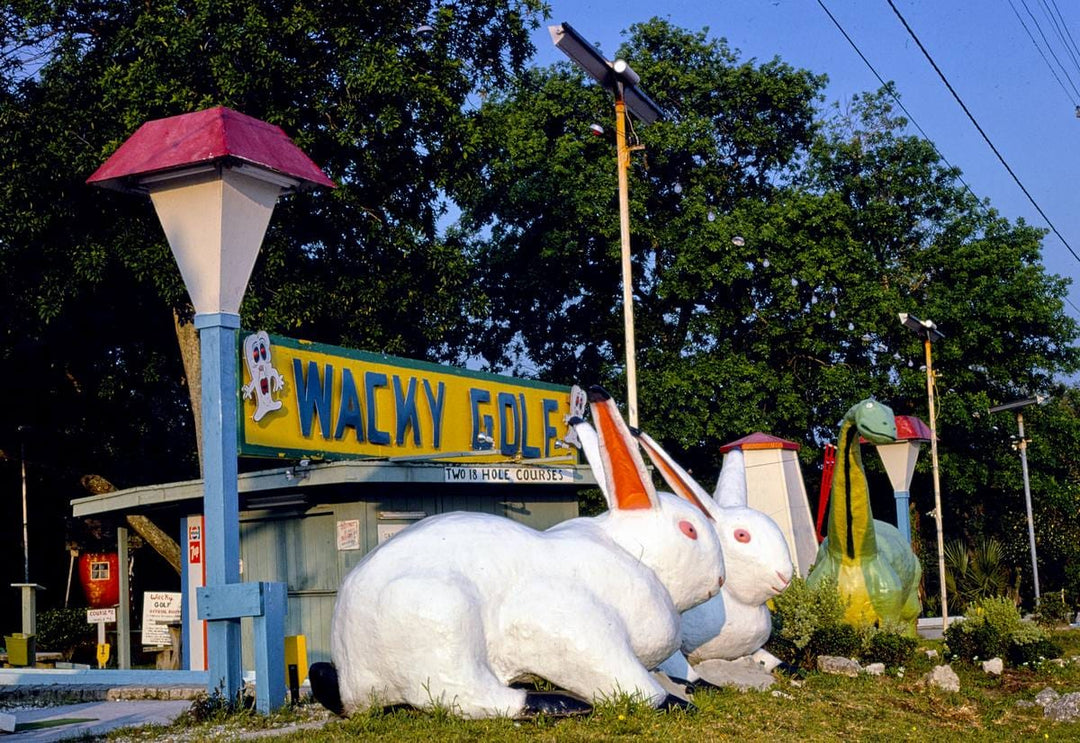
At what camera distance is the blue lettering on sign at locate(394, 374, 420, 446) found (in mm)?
15352

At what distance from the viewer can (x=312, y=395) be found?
13922mm

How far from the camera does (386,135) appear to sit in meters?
19.7

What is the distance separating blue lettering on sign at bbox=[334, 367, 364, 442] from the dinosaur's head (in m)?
5.77

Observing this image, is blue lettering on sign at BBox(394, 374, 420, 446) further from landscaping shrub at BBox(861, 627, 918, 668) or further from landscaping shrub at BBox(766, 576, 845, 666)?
landscaping shrub at BBox(861, 627, 918, 668)

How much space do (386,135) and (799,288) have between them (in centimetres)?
1165

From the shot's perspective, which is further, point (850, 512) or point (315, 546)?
point (315, 546)

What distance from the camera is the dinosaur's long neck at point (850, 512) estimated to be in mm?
12664

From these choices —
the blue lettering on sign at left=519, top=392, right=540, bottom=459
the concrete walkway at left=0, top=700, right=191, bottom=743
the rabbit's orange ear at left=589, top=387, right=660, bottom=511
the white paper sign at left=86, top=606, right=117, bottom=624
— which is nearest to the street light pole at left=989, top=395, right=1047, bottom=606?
the blue lettering on sign at left=519, top=392, right=540, bottom=459

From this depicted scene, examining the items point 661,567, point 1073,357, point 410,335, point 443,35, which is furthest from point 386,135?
point 1073,357

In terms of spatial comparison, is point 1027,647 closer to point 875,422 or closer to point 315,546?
point 875,422

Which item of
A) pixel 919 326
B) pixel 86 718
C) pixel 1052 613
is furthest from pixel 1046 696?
pixel 919 326

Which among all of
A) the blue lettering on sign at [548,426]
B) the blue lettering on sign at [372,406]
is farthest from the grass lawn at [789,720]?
the blue lettering on sign at [548,426]

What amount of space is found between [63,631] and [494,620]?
17.6 meters

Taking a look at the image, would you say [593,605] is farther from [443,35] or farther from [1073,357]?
[1073,357]
